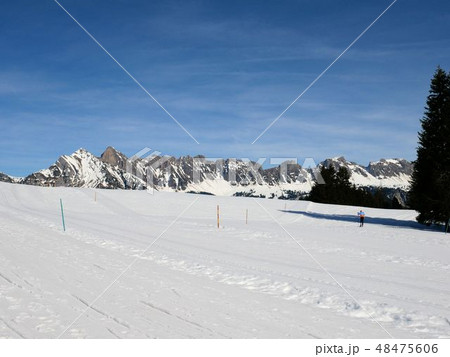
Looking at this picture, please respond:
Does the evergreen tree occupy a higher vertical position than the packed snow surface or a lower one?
higher

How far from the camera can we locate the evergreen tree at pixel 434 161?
29.0 m

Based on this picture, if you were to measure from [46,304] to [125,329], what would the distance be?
6.88 feet

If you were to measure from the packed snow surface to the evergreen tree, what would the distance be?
12138 mm

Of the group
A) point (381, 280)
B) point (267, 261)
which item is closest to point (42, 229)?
point (267, 261)

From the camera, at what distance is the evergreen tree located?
2905cm

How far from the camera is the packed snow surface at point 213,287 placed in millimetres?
6531

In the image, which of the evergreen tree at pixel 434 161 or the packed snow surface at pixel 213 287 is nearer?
the packed snow surface at pixel 213 287

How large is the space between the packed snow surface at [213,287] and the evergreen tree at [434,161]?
1214cm

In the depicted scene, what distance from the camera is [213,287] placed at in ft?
30.6

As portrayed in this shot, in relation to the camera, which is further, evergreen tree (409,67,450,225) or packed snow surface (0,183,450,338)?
evergreen tree (409,67,450,225)

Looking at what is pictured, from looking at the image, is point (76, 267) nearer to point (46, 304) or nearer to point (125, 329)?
point (46, 304)

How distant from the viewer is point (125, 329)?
624 cm

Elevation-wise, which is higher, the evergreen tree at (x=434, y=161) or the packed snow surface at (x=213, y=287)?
the evergreen tree at (x=434, y=161)

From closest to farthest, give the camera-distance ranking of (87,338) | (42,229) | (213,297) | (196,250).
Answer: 1. (87,338)
2. (213,297)
3. (196,250)
4. (42,229)
